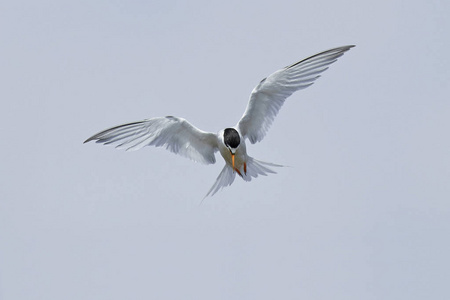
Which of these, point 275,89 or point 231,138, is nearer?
point 231,138

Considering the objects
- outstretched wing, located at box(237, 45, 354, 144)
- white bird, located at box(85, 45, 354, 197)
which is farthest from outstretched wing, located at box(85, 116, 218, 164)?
outstretched wing, located at box(237, 45, 354, 144)

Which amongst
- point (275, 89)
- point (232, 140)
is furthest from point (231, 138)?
point (275, 89)

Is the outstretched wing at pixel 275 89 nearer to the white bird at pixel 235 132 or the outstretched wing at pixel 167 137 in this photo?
the white bird at pixel 235 132

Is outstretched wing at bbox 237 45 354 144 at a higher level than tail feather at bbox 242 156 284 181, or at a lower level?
higher

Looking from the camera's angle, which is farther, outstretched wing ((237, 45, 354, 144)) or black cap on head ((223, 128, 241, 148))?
black cap on head ((223, 128, 241, 148))

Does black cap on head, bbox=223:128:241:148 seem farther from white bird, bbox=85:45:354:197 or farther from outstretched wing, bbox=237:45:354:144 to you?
outstretched wing, bbox=237:45:354:144

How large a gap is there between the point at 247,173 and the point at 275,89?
137 cm

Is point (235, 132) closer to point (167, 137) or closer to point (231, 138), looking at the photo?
point (231, 138)

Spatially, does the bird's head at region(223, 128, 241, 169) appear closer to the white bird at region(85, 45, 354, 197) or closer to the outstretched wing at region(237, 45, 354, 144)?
the white bird at region(85, 45, 354, 197)

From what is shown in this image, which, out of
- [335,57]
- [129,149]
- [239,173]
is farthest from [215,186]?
[335,57]

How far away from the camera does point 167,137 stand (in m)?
14.7

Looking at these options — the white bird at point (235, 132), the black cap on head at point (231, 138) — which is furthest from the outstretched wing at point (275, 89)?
the black cap on head at point (231, 138)

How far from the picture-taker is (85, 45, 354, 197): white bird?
1402 centimetres

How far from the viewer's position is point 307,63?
1408 centimetres
